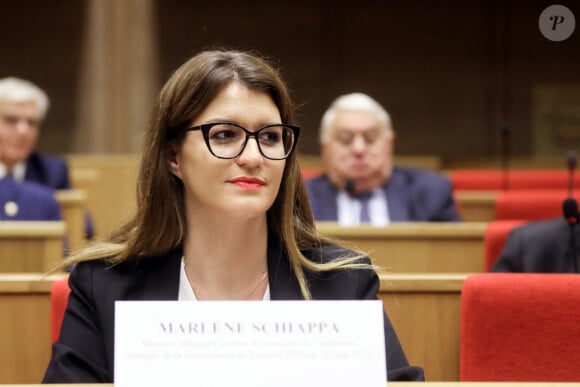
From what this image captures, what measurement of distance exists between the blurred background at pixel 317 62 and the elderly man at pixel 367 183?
11.8ft

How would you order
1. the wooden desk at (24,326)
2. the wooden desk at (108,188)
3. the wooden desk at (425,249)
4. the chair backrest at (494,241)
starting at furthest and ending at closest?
the wooden desk at (108,188)
the wooden desk at (425,249)
the chair backrest at (494,241)
the wooden desk at (24,326)

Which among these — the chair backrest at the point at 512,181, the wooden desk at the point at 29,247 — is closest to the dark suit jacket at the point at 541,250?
the wooden desk at the point at 29,247

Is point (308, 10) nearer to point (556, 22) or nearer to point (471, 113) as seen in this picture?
point (471, 113)

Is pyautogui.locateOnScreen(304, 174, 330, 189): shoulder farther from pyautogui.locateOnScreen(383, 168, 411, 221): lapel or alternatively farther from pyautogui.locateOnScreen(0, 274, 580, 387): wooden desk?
pyautogui.locateOnScreen(0, 274, 580, 387): wooden desk

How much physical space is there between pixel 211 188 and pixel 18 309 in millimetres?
762

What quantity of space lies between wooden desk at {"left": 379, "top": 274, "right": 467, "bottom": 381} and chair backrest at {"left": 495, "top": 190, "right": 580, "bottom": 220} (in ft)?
5.82

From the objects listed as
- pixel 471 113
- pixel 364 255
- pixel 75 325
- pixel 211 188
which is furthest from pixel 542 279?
pixel 471 113

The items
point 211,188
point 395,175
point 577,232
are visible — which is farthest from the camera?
point 395,175

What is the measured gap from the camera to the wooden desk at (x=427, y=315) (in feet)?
6.95

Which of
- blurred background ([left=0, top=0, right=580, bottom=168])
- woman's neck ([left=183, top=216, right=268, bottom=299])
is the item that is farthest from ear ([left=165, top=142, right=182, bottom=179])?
blurred background ([left=0, top=0, right=580, bottom=168])

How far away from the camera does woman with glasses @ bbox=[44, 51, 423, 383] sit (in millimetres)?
1611

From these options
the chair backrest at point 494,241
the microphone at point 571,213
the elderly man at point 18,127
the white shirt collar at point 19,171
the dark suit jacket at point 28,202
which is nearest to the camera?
the microphone at point 571,213

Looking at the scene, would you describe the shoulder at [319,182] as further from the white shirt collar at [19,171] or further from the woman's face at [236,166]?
the woman's face at [236,166]

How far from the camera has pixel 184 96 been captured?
1.66 meters
